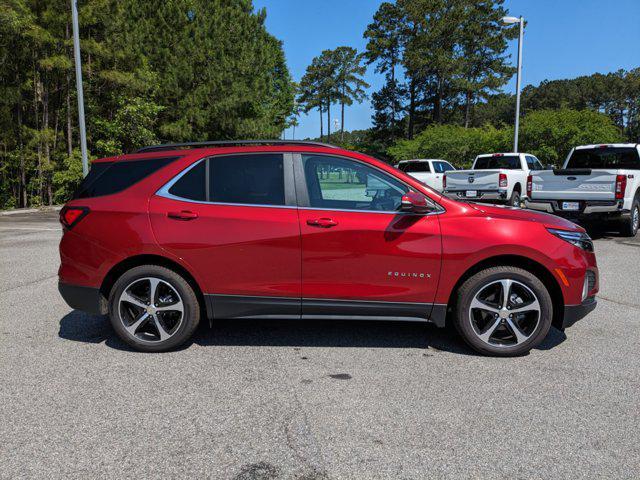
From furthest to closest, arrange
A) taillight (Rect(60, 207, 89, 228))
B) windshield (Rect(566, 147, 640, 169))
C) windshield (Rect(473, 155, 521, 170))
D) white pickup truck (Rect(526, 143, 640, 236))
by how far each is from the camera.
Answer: windshield (Rect(473, 155, 521, 170)) → windshield (Rect(566, 147, 640, 169)) → white pickup truck (Rect(526, 143, 640, 236)) → taillight (Rect(60, 207, 89, 228))

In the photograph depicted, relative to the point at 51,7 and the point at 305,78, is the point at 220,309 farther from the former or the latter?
the point at 305,78

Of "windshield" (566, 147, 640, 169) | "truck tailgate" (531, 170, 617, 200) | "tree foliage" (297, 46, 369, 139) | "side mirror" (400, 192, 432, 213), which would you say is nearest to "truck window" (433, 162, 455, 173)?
"windshield" (566, 147, 640, 169)

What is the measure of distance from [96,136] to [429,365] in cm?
2456

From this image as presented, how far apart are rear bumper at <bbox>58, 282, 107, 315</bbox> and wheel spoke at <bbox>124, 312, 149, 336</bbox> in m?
0.29

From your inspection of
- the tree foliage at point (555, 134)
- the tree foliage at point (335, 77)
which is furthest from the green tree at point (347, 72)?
the tree foliage at point (555, 134)

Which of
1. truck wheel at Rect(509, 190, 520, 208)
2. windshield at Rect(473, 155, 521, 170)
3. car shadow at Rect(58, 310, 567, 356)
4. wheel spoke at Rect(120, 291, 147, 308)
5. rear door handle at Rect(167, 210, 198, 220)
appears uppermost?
windshield at Rect(473, 155, 521, 170)

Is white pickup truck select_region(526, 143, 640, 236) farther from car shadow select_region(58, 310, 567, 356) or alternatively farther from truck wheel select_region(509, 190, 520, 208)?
car shadow select_region(58, 310, 567, 356)

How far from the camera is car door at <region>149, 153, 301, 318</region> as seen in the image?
3.94 metres

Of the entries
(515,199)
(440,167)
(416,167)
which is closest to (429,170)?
(416,167)

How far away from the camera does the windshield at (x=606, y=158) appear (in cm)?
1091

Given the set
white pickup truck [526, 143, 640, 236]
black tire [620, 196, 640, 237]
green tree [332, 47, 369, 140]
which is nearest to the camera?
white pickup truck [526, 143, 640, 236]

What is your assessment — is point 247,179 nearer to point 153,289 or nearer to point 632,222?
point 153,289

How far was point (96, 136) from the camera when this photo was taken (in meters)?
24.4

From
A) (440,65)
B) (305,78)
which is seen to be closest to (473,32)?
(440,65)
